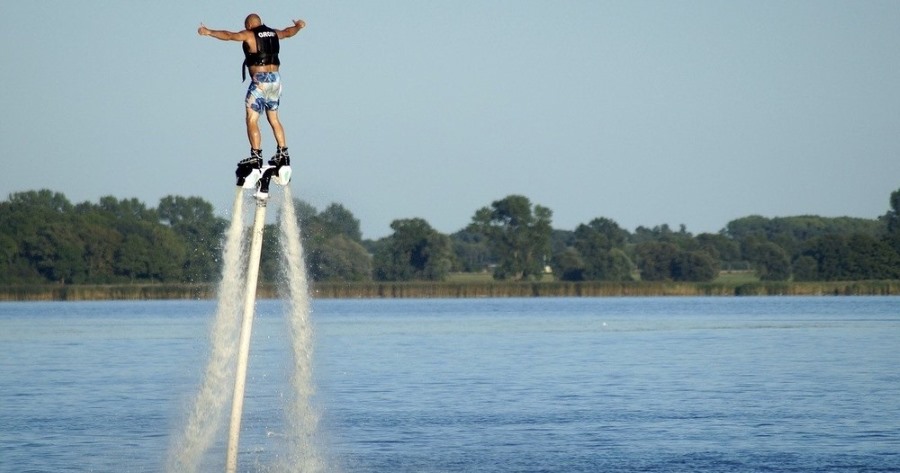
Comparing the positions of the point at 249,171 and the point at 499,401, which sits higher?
the point at 249,171

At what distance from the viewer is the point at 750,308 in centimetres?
13038

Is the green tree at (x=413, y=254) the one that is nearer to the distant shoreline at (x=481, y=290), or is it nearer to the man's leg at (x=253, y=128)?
the distant shoreline at (x=481, y=290)

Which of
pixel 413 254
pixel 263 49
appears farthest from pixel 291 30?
pixel 413 254

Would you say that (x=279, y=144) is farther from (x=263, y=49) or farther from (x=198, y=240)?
(x=198, y=240)

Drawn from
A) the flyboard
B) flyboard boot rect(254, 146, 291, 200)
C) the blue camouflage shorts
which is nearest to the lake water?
the flyboard

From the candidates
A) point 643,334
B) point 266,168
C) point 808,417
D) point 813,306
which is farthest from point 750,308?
point 266,168

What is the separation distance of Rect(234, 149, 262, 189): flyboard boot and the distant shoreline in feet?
418

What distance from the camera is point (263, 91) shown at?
17.3 metres

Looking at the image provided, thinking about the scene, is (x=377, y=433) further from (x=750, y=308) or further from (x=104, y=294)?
(x=104, y=294)

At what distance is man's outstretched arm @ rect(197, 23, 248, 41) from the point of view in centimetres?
1628

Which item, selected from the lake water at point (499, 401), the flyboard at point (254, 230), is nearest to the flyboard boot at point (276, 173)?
the flyboard at point (254, 230)

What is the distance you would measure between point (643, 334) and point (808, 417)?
149 feet

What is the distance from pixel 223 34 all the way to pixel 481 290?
469 feet

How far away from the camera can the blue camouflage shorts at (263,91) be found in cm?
1730
